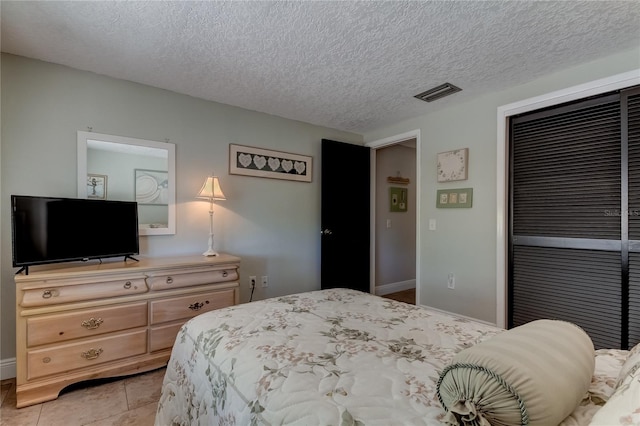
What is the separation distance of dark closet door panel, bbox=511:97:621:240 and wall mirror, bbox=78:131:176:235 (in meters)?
3.25

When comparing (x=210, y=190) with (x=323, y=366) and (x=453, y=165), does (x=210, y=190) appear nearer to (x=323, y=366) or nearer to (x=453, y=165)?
(x=323, y=366)

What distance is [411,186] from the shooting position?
497 cm

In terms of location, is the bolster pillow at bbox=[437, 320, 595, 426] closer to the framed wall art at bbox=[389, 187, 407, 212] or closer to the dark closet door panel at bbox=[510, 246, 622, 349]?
the dark closet door panel at bbox=[510, 246, 622, 349]

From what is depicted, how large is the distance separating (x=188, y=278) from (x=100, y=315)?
603 mm

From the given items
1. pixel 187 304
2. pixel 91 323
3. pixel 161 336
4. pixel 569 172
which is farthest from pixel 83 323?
pixel 569 172

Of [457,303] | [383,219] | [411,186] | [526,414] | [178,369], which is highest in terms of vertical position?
[411,186]

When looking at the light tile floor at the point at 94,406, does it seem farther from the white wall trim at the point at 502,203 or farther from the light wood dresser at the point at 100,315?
the white wall trim at the point at 502,203

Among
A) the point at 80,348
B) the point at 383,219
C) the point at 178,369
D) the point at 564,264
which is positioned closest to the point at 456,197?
the point at 564,264

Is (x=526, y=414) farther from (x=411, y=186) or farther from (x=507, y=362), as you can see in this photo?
(x=411, y=186)

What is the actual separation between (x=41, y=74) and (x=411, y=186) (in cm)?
466

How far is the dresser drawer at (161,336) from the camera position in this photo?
2213 millimetres

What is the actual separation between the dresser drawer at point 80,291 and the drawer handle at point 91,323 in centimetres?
15

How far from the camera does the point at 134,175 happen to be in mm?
2584

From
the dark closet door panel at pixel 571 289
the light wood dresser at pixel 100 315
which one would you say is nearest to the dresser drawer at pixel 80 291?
the light wood dresser at pixel 100 315
